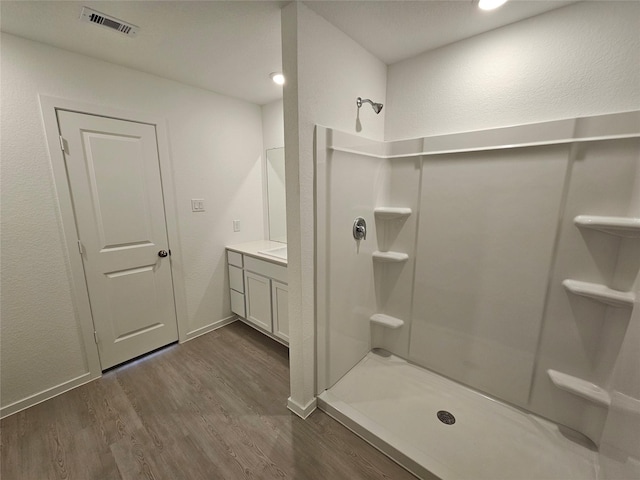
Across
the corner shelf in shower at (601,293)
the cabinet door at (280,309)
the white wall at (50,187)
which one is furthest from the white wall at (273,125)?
the corner shelf in shower at (601,293)

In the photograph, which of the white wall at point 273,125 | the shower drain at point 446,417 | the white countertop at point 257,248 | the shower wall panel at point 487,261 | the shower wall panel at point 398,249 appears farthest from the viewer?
the white wall at point 273,125

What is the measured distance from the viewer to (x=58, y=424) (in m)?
1.63

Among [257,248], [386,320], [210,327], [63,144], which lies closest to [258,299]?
[257,248]

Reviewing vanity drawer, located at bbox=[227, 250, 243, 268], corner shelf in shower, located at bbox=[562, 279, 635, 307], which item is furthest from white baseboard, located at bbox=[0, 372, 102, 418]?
corner shelf in shower, located at bbox=[562, 279, 635, 307]

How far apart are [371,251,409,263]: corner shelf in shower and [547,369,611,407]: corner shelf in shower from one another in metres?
1.06

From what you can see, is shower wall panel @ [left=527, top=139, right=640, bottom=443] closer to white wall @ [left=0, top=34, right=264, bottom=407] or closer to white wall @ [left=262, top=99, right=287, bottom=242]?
white wall @ [left=262, top=99, right=287, bottom=242]

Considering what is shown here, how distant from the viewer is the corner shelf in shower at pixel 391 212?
1.93 metres

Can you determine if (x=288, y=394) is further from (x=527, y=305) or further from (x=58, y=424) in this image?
(x=527, y=305)

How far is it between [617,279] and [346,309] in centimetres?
146

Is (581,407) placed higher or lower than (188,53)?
lower

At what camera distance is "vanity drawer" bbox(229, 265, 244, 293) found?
8.58 feet

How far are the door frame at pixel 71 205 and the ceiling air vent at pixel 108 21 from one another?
0.59 meters

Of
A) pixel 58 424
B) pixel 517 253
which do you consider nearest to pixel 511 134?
pixel 517 253

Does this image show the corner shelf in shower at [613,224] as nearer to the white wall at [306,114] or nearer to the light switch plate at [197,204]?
the white wall at [306,114]
